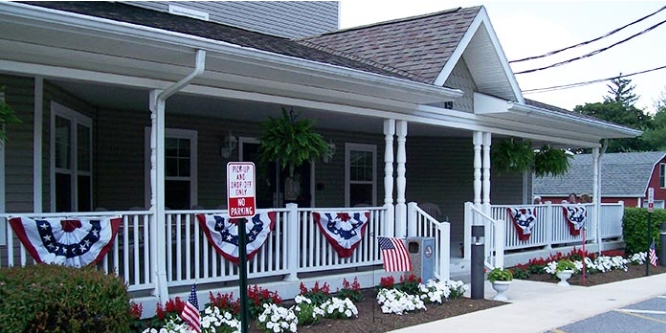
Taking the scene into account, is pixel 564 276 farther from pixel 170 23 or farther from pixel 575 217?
pixel 170 23

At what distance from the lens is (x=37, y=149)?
24.2 ft

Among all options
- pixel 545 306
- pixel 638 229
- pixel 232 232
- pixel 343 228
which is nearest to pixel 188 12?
pixel 343 228

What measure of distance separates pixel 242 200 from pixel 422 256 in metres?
5.26

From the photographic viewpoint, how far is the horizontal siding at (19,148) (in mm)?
7246

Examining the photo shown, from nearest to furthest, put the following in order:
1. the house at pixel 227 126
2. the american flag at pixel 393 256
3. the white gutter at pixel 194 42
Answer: the white gutter at pixel 194 42 < the house at pixel 227 126 < the american flag at pixel 393 256

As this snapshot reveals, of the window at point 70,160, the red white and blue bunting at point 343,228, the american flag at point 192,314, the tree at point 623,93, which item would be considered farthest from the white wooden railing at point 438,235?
the tree at point 623,93

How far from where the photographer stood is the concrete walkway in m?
8.59

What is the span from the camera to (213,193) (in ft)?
39.5

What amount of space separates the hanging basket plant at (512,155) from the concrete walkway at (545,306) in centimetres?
244

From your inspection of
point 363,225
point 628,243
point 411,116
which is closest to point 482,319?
point 363,225

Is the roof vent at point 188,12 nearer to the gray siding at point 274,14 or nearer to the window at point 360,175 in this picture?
the gray siding at point 274,14

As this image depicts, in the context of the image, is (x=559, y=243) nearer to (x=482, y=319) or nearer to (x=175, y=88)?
(x=482, y=319)

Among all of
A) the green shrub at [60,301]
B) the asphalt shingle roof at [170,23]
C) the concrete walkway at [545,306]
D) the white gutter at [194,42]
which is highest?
the asphalt shingle roof at [170,23]

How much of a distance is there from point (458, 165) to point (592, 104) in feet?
180
